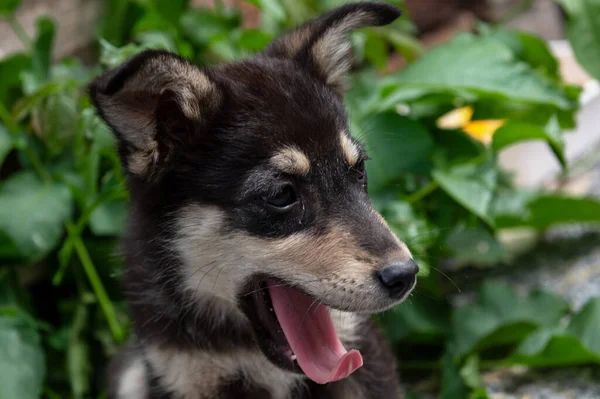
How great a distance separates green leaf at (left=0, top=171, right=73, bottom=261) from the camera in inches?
154

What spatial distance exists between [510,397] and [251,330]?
162 cm

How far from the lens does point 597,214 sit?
4.57 meters

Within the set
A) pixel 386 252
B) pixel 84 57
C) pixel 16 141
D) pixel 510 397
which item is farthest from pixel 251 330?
pixel 84 57

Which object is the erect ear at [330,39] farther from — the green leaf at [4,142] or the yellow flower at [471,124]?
the yellow flower at [471,124]

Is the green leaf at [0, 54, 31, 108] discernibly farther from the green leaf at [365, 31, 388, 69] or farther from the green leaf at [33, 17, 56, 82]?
the green leaf at [365, 31, 388, 69]

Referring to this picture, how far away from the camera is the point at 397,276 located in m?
2.48

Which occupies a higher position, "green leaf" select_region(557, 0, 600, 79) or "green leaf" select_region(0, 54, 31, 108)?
"green leaf" select_region(0, 54, 31, 108)

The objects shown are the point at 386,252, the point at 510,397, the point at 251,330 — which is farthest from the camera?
the point at 510,397

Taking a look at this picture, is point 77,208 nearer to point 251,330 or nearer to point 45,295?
point 45,295

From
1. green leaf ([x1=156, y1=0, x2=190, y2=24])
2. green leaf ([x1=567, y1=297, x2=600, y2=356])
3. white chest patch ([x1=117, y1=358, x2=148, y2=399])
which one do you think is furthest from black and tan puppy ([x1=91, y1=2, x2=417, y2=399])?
green leaf ([x1=156, y1=0, x2=190, y2=24])

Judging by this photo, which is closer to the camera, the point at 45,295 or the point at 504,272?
the point at 45,295

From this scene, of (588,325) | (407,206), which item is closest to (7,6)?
(407,206)

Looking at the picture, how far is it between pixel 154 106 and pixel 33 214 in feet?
5.22

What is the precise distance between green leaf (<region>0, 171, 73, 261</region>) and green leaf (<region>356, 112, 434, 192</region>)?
5.21ft
